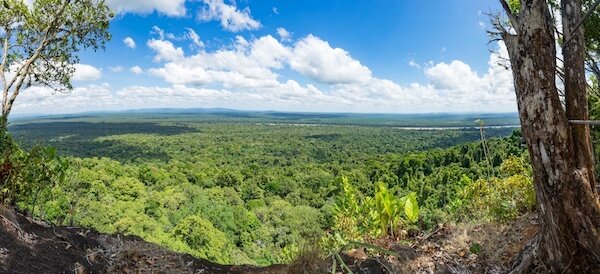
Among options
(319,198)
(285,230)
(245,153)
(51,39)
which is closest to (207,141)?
(245,153)

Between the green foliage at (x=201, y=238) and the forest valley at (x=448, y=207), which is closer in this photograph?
the forest valley at (x=448, y=207)

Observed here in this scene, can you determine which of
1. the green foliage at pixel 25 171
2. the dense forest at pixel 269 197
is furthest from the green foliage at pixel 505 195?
the green foliage at pixel 25 171

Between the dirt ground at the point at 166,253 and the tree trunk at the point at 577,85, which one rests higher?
the tree trunk at the point at 577,85

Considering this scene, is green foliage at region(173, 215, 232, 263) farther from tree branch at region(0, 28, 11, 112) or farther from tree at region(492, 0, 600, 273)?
tree at region(492, 0, 600, 273)

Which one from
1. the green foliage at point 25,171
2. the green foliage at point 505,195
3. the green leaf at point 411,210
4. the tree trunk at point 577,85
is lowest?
the green leaf at point 411,210

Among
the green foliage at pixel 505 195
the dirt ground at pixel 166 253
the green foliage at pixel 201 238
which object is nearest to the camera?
the dirt ground at pixel 166 253

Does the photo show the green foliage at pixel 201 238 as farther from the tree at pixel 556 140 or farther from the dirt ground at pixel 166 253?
the tree at pixel 556 140
